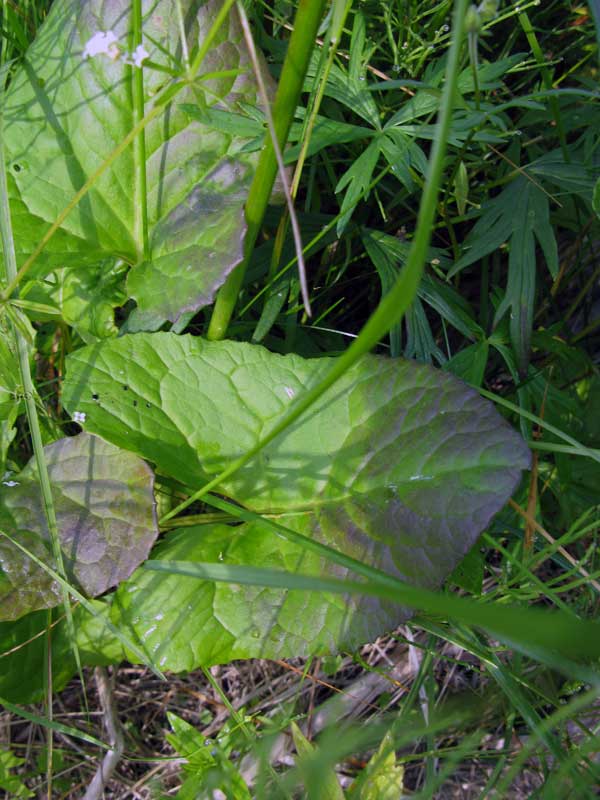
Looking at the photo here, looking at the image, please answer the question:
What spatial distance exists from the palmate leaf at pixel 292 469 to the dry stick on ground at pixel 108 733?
50 centimetres

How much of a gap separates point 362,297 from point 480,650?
35.6 inches

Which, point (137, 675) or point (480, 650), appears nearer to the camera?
point (480, 650)

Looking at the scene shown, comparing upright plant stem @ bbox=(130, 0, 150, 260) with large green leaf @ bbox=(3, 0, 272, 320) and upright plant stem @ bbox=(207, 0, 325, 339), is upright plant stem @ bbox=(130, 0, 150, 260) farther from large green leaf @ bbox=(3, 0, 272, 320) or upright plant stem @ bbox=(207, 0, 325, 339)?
upright plant stem @ bbox=(207, 0, 325, 339)

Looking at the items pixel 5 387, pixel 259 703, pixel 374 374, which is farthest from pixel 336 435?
pixel 259 703

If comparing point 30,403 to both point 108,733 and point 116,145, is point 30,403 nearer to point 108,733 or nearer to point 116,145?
point 116,145

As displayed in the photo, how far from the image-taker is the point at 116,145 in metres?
1.38

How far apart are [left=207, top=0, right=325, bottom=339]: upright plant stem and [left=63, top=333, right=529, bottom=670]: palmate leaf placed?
10 centimetres

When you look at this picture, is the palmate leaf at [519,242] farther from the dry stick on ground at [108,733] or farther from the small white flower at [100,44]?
the dry stick on ground at [108,733]

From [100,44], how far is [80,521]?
934 mm

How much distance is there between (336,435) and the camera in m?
1.27

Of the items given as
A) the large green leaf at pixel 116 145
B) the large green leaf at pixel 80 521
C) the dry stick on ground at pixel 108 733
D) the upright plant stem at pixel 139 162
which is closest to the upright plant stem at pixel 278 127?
the large green leaf at pixel 116 145

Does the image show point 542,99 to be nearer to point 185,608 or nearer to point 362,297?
point 362,297

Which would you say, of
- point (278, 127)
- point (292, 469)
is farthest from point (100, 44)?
point (292, 469)

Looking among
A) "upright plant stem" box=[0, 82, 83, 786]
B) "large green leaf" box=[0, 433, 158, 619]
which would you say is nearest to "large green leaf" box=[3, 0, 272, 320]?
"upright plant stem" box=[0, 82, 83, 786]
